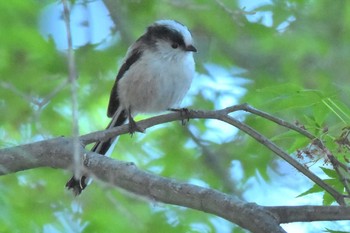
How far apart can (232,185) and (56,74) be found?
1058 mm

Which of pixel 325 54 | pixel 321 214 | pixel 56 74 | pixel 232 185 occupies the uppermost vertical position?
pixel 325 54

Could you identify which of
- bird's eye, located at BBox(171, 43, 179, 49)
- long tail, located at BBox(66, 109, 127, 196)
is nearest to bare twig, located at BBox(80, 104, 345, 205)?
long tail, located at BBox(66, 109, 127, 196)

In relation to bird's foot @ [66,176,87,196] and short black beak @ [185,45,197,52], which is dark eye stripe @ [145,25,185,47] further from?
bird's foot @ [66,176,87,196]

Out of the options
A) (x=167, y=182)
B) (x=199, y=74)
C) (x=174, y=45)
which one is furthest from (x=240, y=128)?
(x=199, y=74)

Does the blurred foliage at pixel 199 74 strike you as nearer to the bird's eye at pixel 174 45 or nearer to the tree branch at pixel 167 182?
the bird's eye at pixel 174 45

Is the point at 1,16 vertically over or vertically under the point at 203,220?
over

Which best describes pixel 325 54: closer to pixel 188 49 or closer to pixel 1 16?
pixel 188 49

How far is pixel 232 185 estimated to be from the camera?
12.4ft

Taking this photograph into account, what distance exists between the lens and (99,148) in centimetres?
315

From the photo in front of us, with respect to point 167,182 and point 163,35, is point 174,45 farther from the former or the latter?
point 167,182

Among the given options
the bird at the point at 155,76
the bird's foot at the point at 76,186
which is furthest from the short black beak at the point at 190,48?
the bird's foot at the point at 76,186

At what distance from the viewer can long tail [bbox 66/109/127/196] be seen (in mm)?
2709

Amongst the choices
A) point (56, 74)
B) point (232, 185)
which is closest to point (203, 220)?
Answer: point (232, 185)

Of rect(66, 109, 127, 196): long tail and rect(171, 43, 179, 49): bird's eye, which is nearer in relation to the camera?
rect(66, 109, 127, 196): long tail
